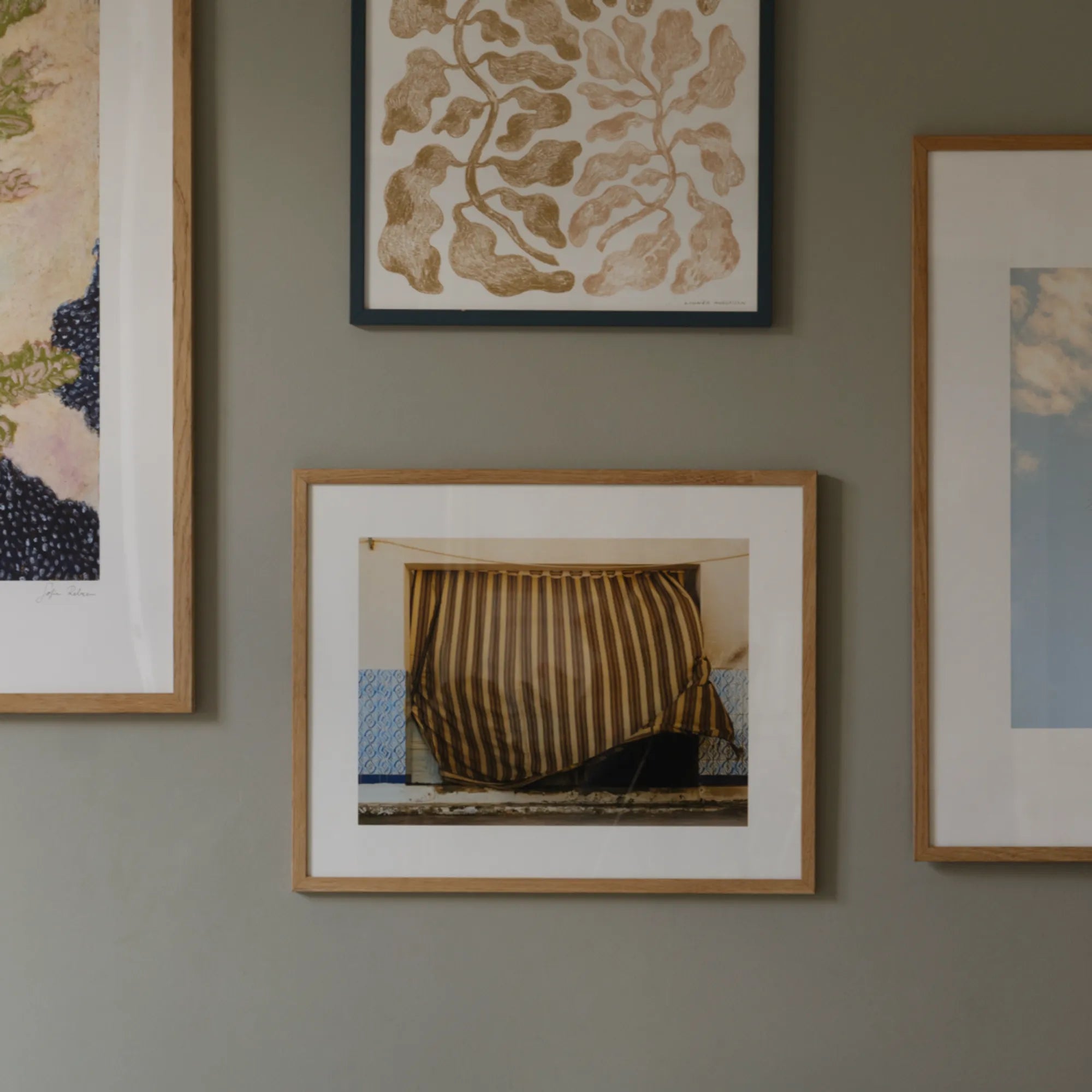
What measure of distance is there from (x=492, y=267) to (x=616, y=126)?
205 mm

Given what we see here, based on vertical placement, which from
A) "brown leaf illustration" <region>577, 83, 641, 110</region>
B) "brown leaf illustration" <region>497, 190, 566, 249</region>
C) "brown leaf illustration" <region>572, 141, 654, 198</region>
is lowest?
"brown leaf illustration" <region>497, 190, 566, 249</region>

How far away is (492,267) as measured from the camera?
1066mm

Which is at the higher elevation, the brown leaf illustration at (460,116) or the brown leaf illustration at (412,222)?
the brown leaf illustration at (460,116)

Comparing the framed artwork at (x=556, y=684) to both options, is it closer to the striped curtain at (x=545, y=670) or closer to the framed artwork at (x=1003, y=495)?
the striped curtain at (x=545, y=670)

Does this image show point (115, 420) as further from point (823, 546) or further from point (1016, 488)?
point (1016, 488)

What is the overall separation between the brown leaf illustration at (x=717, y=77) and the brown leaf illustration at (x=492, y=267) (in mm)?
231

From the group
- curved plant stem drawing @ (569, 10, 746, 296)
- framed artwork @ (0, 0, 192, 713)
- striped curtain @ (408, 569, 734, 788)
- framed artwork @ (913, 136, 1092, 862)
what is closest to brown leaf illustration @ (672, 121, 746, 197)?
curved plant stem drawing @ (569, 10, 746, 296)

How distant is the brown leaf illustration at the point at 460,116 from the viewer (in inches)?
41.8

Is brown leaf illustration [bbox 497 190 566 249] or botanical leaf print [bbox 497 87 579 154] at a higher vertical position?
botanical leaf print [bbox 497 87 579 154]

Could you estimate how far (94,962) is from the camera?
1.07 meters

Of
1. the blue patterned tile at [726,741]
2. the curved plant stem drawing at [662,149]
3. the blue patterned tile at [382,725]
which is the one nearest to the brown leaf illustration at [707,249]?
the curved plant stem drawing at [662,149]

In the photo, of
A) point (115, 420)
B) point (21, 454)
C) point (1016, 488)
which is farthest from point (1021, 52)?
point (21, 454)

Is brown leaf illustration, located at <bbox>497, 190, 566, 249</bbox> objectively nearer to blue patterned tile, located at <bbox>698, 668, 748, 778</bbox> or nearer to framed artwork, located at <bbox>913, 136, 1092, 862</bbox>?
framed artwork, located at <bbox>913, 136, 1092, 862</bbox>

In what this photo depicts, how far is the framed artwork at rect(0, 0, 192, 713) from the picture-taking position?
3.49 feet
